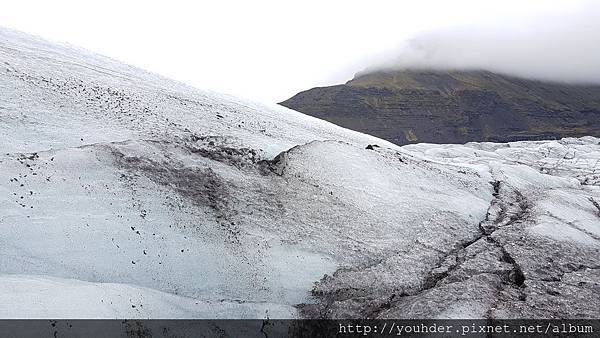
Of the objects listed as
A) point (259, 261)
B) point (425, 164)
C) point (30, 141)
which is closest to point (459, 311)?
point (259, 261)

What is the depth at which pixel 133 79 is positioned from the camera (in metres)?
21.6

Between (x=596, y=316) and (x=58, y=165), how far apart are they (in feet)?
47.8

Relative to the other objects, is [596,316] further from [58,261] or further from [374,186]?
[58,261]

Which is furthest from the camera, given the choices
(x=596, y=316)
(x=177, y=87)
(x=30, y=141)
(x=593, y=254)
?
(x=177, y=87)

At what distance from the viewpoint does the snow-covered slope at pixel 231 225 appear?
10.5 metres

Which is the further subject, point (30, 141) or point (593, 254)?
point (593, 254)

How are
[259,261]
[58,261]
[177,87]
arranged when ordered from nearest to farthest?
1. [58,261]
2. [259,261]
3. [177,87]

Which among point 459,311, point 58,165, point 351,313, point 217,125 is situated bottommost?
point 351,313

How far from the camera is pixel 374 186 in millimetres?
16750

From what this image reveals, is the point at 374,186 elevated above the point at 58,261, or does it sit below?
above

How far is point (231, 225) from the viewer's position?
12914mm

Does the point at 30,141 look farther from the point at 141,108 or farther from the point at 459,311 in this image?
the point at 459,311

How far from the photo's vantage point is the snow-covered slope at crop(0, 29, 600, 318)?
10539 mm

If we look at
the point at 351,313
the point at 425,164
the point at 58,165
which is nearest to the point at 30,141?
the point at 58,165
